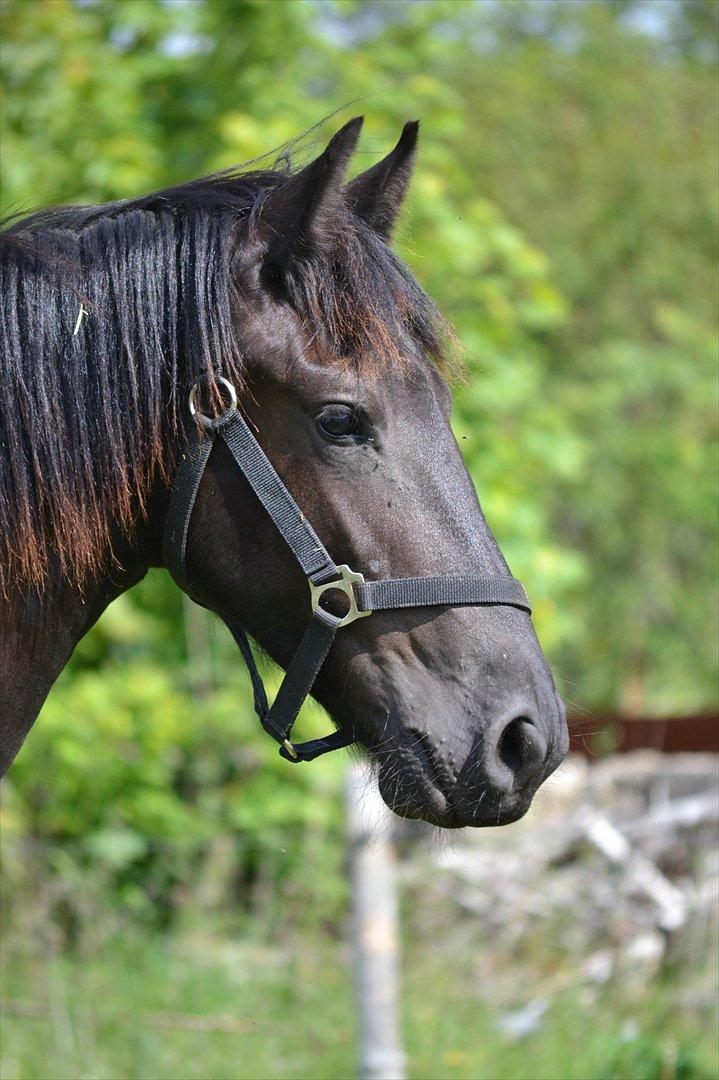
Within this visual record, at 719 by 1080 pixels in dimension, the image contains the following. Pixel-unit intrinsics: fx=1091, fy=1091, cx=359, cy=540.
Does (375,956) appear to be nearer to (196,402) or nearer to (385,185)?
(196,402)

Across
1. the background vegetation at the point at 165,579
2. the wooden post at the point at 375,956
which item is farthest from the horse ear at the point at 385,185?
the wooden post at the point at 375,956

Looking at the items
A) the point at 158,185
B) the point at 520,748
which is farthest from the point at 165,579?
the point at 520,748

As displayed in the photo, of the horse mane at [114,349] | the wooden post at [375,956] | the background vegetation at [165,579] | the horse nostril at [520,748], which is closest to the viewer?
the horse nostril at [520,748]

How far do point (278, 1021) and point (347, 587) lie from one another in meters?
2.87

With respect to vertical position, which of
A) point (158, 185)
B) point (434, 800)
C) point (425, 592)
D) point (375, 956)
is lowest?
point (375, 956)

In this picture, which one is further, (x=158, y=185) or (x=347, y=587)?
(x=158, y=185)

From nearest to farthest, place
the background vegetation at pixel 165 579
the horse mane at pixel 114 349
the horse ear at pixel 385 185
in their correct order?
the horse mane at pixel 114 349 < the horse ear at pixel 385 185 < the background vegetation at pixel 165 579

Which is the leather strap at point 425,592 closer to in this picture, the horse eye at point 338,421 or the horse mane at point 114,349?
the horse eye at point 338,421

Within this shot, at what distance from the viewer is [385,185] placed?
2225mm

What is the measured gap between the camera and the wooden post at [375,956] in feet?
11.3

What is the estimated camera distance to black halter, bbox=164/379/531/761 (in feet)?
6.31

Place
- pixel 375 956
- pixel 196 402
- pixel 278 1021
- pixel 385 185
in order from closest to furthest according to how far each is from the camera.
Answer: pixel 196 402, pixel 385 185, pixel 375 956, pixel 278 1021

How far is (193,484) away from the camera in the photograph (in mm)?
1995

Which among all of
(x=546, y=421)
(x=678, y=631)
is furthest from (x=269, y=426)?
(x=678, y=631)
